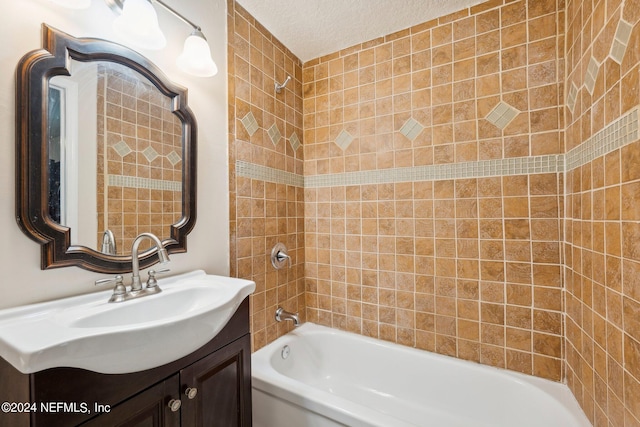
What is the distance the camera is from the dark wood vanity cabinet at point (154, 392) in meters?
0.65

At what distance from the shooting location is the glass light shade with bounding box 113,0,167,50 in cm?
103

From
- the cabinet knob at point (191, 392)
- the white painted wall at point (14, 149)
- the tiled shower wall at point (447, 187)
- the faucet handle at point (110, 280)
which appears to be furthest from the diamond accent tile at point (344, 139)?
the cabinet knob at point (191, 392)

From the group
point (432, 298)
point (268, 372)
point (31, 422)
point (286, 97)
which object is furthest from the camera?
point (286, 97)

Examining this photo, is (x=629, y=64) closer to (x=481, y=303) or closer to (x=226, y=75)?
(x=481, y=303)

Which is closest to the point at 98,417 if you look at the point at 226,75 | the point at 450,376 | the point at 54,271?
the point at 54,271

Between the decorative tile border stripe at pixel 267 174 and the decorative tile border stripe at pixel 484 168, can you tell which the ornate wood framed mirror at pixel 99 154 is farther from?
the decorative tile border stripe at pixel 484 168

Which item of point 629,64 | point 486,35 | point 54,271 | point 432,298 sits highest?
point 486,35

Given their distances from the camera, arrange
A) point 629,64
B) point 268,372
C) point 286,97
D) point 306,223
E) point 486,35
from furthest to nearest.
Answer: point 306,223
point 286,97
point 486,35
point 268,372
point 629,64

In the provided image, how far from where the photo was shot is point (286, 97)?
1.97 meters

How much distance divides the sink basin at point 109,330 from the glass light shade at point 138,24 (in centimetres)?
95

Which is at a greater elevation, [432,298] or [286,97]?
[286,97]

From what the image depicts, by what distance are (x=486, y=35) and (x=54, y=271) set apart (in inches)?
87.2

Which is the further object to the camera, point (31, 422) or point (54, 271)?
point (54, 271)

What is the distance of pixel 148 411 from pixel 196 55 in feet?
4.46
